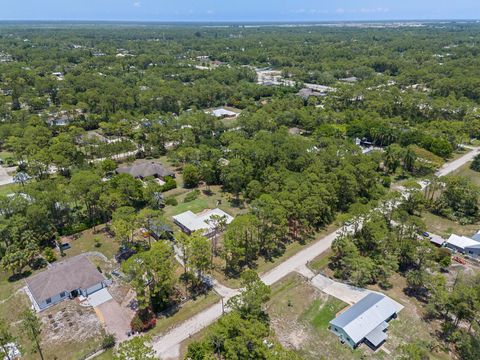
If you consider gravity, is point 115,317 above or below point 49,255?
below

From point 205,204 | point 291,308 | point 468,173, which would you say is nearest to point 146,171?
point 205,204

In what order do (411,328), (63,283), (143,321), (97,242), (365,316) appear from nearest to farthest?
1. (365,316)
2. (143,321)
3. (411,328)
4. (63,283)
5. (97,242)

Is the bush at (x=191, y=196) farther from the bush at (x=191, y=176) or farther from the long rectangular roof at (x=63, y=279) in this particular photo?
the long rectangular roof at (x=63, y=279)

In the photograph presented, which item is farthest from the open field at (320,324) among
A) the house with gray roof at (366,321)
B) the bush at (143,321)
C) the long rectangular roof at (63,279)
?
the long rectangular roof at (63,279)

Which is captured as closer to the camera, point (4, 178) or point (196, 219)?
point (196, 219)

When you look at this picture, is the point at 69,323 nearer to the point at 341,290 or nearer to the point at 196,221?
the point at 196,221

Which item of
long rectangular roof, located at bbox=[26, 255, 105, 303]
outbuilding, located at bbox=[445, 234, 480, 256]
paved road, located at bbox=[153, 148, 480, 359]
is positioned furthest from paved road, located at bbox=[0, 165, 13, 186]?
outbuilding, located at bbox=[445, 234, 480, 256]

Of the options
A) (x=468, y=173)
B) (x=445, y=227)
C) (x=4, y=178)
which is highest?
(x=4, y=178)

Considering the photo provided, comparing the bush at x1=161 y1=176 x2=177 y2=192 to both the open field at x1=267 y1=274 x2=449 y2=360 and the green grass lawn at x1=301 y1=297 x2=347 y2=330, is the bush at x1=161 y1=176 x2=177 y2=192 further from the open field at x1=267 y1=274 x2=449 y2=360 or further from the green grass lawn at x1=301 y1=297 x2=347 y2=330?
the green grass lawn at x1=301 y1=297 x2=347 y2=330
